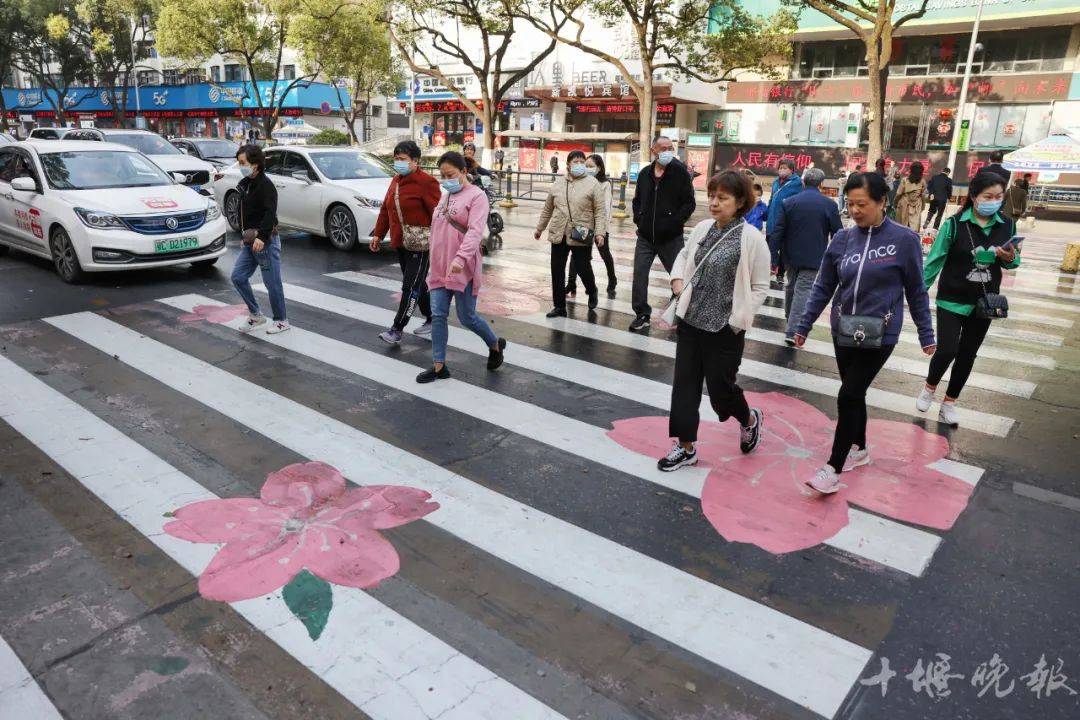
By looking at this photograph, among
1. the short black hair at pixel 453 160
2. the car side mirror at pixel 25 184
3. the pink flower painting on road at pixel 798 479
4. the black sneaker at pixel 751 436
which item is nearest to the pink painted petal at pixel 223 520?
the pink flower painting on road at pixel 798 479

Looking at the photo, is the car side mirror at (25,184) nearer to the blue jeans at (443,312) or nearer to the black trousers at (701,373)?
the blue jeans at (443,312)

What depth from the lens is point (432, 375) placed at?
628 centimetres

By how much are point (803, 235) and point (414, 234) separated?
384cm

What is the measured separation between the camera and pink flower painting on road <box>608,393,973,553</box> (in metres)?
4.08

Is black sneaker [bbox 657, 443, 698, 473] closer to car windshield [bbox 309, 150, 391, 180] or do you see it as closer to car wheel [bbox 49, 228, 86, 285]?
car wheel [bbox 49, 228, 86, 285]

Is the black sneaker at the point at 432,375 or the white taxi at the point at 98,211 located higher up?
the white taxi at the point at 98,211

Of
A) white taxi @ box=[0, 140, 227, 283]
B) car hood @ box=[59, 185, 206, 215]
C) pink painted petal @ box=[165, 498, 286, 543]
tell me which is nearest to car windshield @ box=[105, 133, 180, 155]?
white taxi @ box=[0, 140, 227, 283]

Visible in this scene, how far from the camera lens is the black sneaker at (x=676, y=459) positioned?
468cm

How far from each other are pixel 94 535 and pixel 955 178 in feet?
125

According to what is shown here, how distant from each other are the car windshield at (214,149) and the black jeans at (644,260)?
57.7 ft

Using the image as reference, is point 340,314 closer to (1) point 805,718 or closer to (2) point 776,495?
(2) point 776,495

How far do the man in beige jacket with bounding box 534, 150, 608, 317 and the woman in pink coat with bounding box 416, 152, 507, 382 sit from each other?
2031 mm

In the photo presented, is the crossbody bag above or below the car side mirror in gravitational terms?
below

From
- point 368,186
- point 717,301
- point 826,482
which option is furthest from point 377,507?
point 368,186
